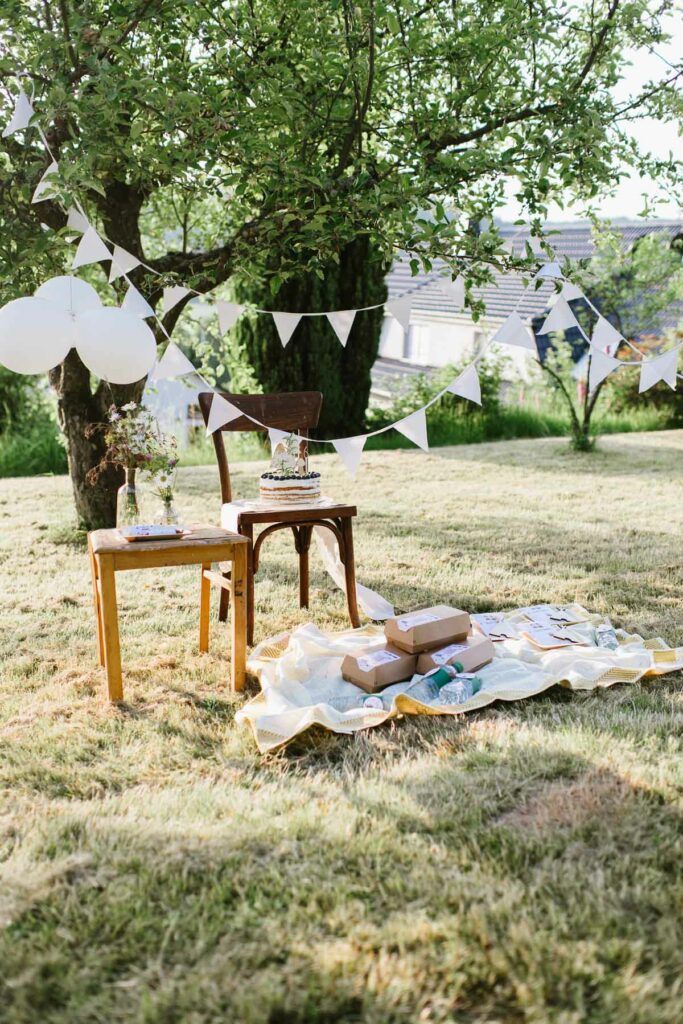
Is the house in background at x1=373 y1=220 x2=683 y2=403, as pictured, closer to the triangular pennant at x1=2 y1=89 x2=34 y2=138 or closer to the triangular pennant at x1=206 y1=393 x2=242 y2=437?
the triangular pennant at x1=206 y1=393 x2=242 y2=437

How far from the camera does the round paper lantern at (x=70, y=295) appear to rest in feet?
9.59

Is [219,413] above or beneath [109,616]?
above

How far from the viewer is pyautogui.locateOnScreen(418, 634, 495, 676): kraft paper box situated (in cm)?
298

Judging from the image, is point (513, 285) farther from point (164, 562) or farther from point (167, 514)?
point (164, 562)

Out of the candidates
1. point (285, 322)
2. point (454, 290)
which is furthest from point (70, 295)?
point (454, 290)

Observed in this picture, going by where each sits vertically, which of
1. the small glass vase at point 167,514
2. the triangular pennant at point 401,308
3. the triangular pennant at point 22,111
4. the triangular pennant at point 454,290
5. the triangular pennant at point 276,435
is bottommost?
the small glass vase at point 167,514

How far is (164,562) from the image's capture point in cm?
284

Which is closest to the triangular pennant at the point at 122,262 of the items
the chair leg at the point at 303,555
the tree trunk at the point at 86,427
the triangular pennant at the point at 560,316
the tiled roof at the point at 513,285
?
the chair leg at the point at 303,555

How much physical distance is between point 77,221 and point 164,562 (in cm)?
149

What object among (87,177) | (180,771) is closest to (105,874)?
(180,771)

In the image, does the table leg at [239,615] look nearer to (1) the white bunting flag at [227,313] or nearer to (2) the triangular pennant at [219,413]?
(2) the triangular pennant at [219,413]

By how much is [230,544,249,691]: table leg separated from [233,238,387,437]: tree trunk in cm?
674

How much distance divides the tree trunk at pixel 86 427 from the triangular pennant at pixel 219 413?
5.63 ft

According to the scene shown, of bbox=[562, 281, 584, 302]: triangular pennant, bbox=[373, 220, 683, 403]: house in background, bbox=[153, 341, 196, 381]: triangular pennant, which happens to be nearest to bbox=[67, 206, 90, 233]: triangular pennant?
bbox=[153, 341, 196, 381]: triangular pennant
